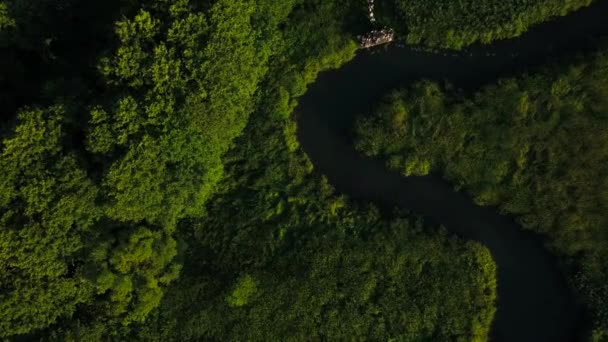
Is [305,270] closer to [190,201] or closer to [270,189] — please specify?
[270,189]

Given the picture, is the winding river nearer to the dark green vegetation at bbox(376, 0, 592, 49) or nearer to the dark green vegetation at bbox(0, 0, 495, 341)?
the dark green vegetation at bbox(376, 0, 592, 49)

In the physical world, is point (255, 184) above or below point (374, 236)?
above

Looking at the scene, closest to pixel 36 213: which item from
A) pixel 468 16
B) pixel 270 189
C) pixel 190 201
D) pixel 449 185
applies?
pixel 190 201

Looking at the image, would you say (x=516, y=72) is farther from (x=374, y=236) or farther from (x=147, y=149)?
(x=147, y=149)

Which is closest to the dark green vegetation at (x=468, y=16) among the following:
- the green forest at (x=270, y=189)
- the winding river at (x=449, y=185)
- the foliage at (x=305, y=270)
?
the green forest at (x=270, y=189)

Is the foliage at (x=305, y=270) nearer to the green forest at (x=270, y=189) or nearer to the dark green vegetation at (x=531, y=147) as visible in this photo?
the green forest at (x=270, y=189)

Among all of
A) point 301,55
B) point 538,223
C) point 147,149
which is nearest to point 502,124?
point 538,223
